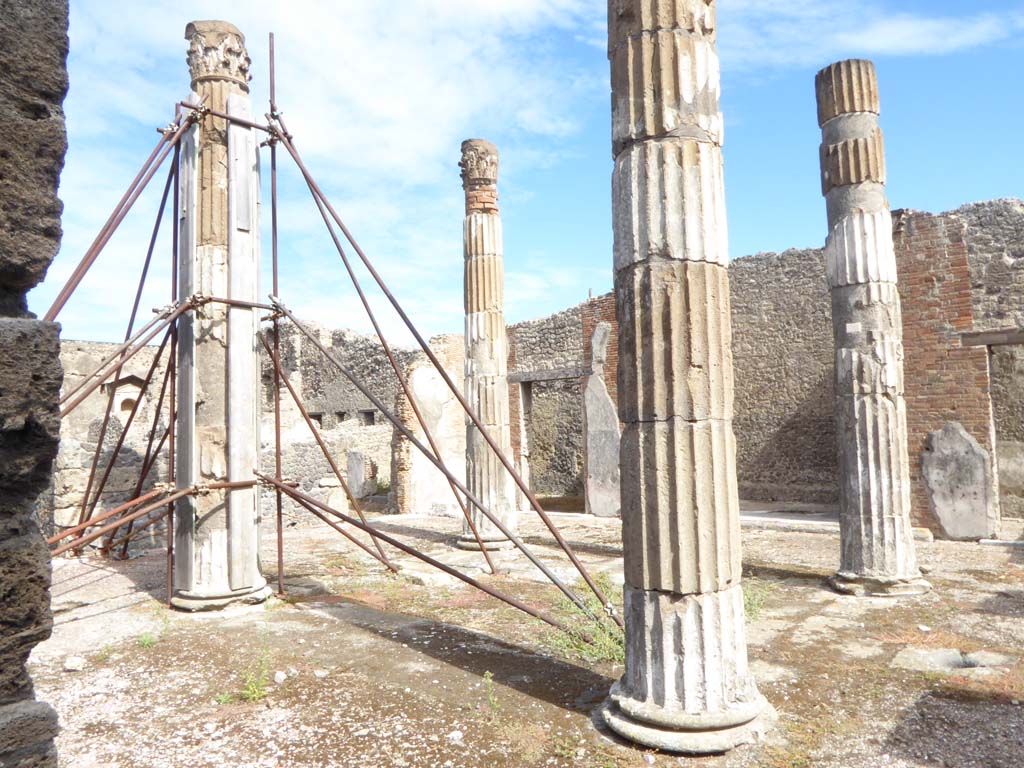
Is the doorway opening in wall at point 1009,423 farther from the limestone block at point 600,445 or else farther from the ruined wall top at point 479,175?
the ruined wall top at point 479,175

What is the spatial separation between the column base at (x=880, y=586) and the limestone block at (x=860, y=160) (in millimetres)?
3877

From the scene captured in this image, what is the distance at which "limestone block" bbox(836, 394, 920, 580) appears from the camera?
7043 millimetres

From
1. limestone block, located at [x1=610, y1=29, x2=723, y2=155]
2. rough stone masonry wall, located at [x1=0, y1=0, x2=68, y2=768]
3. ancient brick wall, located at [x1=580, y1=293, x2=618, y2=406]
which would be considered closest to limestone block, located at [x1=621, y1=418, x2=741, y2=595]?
limestone block, located at [x1=610, y1=29, x2=723, y2=155]

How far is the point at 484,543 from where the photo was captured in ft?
31.4

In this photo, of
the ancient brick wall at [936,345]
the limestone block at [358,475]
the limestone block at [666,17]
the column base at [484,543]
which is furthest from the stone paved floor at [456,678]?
the limestone block at [358,475]

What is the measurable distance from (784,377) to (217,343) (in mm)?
11576

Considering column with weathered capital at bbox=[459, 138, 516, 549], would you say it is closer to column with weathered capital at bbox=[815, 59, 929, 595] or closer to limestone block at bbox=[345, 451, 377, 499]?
column with weathered capital at bbox=[815, 59, 929, 595]

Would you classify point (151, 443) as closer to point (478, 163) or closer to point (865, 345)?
point (478, 163)

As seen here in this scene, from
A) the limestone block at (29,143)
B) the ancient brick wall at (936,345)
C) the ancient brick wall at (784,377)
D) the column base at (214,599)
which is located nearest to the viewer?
the limestone block at (29,143)

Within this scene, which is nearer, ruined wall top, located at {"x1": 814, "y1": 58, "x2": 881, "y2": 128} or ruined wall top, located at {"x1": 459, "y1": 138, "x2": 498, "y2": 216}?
ruined wall top, located at {"x1": 814, "y1": 58, "x2": 881, "y2": 128}

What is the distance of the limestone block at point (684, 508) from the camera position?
12.5 ft

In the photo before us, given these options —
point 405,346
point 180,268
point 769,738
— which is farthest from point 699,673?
point 405,346

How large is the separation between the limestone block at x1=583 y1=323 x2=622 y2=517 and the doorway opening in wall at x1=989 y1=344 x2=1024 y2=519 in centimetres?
667

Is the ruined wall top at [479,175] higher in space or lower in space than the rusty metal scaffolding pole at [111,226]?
higher
